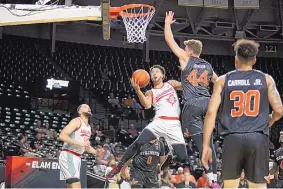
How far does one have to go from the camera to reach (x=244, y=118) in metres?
4.70

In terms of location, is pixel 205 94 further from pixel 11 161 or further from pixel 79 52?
pixel 79 52

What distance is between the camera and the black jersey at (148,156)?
26.9 feet

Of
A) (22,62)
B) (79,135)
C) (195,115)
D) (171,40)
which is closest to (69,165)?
(79,135)

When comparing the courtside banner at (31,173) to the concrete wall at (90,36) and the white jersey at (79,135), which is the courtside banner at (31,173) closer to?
the white jersey at (79,135)

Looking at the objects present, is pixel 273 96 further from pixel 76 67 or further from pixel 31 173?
pixel 76 67

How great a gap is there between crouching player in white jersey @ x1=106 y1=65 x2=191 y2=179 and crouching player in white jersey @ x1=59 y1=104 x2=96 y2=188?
0.63m

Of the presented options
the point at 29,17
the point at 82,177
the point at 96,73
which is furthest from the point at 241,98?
the point at 96,73

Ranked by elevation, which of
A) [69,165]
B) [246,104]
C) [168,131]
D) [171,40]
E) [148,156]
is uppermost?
[171,40]

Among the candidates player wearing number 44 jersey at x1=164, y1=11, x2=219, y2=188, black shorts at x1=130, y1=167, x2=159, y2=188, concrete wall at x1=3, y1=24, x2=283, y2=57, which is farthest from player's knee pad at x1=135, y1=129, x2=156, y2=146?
concrete wall at x1=3, y1=24, x2=283, y2=57

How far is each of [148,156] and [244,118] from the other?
373 centimetres

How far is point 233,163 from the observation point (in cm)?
464

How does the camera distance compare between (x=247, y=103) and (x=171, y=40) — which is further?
(x=171, y=40)

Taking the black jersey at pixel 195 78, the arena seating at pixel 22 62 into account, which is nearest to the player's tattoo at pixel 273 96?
the black jersey at pixel 195 78

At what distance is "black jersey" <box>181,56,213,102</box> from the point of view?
721cm
